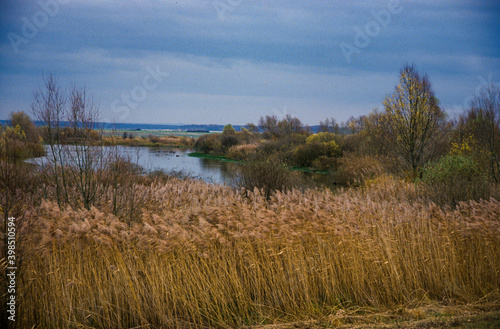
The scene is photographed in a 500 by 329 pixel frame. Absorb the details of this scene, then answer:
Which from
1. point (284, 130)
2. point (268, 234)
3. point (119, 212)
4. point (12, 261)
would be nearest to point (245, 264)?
point (268, 234)

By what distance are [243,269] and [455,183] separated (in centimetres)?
699

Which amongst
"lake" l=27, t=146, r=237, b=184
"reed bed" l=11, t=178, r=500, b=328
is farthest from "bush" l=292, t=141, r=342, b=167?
"reed bed" l=11, t=178, r=500, b=328

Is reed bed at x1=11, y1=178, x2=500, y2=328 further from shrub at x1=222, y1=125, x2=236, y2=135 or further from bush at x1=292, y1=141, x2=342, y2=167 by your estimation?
shrub at x1=222, y1=125, x2=236, y2=135

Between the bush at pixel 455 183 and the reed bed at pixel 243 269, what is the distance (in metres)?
3.01

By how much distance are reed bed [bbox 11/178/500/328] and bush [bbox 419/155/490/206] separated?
3.01 m

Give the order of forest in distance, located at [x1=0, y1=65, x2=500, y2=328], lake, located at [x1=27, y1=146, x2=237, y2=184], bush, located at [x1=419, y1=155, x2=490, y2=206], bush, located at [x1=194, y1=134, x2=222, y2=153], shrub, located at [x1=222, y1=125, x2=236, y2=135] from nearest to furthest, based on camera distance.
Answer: forest in distance, located at [x1=0, y1=65, x2=500, y2=328]
bush, located at [x1=419, y1=155, x2=490, y2=206]
lake, located at [x1=27, y1=146, x2=237, y2=184]
bush, located at [x1=194, y1=134, x2=222, y2=153]
shrub, located at [x1=222, y1=125, x2=236, y2=135]

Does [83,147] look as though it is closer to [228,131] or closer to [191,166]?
[191,166]

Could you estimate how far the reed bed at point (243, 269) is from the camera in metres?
4.82

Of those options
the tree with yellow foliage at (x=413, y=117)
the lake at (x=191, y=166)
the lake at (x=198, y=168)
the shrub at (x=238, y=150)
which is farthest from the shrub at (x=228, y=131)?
the tree with yellow foliage at (x=413, y=117)

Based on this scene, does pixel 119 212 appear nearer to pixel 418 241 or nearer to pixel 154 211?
pixel 154 211

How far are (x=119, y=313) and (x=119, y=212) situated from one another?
358 cm

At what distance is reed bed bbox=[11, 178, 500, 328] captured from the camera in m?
4.82

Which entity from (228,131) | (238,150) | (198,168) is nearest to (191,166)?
(198,168)

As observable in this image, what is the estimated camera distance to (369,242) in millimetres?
5949
